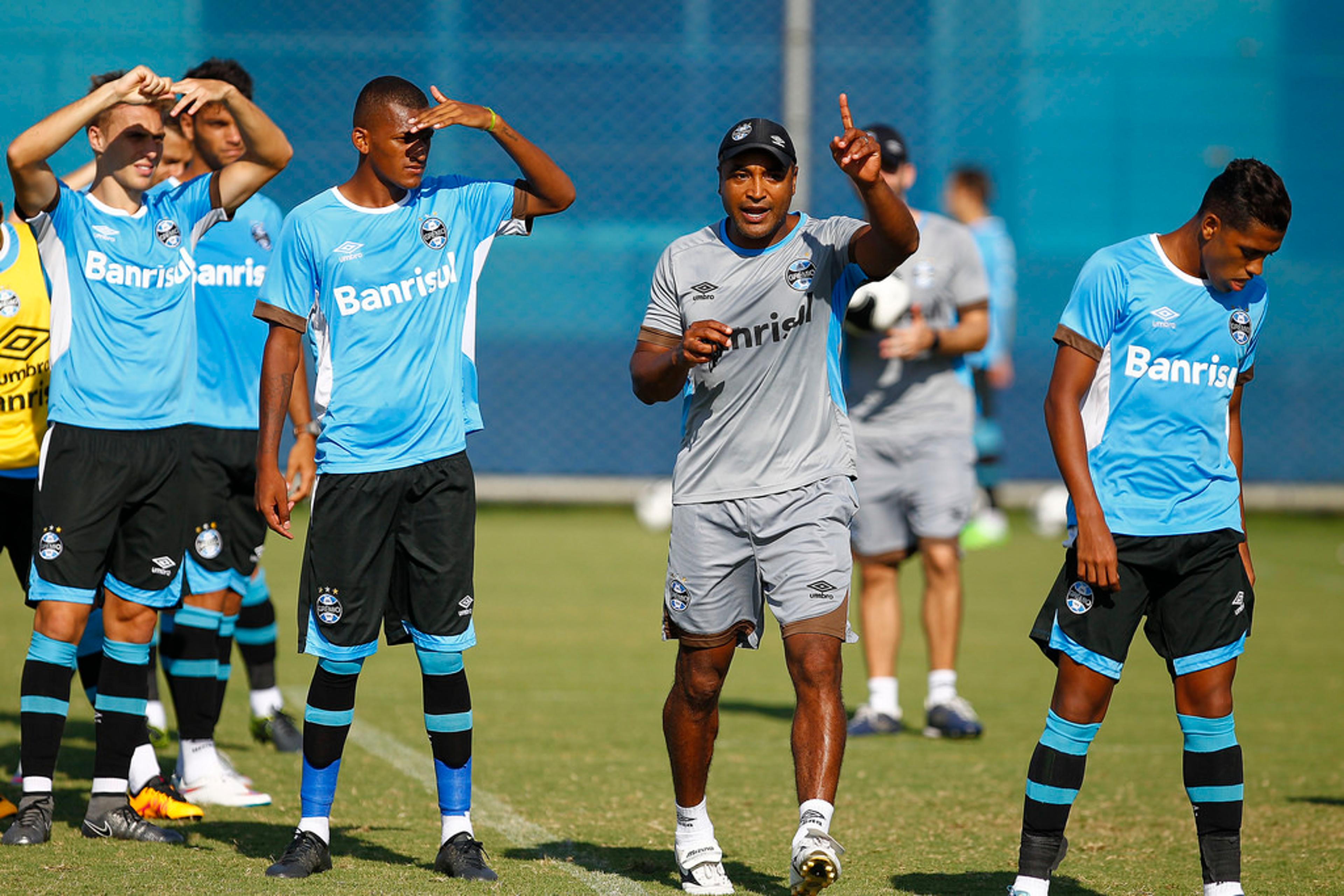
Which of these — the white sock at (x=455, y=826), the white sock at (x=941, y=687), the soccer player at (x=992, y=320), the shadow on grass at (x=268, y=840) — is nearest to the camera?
the white sock at (x=455, y=826)

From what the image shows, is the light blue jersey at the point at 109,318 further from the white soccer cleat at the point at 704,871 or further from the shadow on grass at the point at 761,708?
the shadow on grass at the point at 761,708

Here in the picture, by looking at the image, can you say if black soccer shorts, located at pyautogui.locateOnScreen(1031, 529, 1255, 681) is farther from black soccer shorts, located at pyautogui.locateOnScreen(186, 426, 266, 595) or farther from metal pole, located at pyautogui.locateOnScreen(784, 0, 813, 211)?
metal pole, located at pyautogui.locateOnScreen(784, 0, 813, 211)

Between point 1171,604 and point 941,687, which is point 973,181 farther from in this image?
point 1171,604

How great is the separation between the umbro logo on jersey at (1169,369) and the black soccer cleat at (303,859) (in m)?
2.67

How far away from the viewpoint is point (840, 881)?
4832 millimetres

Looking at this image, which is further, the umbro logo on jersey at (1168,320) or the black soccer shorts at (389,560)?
the black soccer shorts at (389,560)

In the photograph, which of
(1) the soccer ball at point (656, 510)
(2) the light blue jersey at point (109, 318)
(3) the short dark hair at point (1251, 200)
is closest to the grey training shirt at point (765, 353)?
(3) the short dark hair at point (1251, 200)

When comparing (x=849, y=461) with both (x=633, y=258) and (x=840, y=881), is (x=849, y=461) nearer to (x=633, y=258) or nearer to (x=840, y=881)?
(x=840, y=881)

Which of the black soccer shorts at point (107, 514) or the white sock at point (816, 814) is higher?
the black soccer shorts at point (107, 514)

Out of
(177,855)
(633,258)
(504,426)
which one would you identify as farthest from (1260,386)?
(177,855)

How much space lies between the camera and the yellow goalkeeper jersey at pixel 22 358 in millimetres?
5473

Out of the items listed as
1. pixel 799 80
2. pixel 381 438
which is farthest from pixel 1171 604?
pixel 799 80

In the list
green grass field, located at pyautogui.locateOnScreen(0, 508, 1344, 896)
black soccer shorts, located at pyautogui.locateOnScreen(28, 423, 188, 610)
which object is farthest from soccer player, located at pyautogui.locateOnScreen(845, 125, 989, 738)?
black soccer shorts, located at pyautogui.locateOnScreen(28, 423, 188, 610)

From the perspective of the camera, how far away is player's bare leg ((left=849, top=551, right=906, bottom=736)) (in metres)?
7.36
